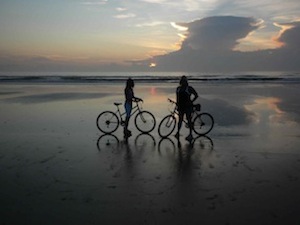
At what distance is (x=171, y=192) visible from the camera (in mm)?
6547

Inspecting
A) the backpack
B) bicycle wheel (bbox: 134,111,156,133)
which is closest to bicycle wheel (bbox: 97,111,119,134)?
bicycle wheel (bbox: 134,111,156,133)

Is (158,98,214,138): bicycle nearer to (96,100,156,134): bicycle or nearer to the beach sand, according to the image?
the beach sand

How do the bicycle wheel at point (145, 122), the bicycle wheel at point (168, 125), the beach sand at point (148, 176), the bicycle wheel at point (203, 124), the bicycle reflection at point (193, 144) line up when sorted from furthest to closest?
the bicycle wheel at point (145, 122), the bicycle wheel at point (203, 124), the bicycle wheel at point (168, 125), the bicycle reflection at point (193, 144), the beach sand at point (148, 176)

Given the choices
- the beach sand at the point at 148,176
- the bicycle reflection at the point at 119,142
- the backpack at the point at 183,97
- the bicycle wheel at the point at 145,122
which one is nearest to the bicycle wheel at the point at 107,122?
the beach sand at the point at 148,176

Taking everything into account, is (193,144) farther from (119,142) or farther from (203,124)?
(119,142)

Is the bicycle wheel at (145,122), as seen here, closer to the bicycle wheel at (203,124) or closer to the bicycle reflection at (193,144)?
the bicycle reflection at (193,144)

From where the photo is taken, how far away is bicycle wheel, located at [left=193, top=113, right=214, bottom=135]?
1252 cm

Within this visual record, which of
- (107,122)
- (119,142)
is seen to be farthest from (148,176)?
(107,122)

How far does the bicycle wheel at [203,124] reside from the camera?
12.5 m

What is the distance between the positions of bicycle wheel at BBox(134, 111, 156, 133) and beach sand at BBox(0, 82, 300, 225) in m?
0.69

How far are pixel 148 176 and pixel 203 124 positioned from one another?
5.43 m

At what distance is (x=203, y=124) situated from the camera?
12516mm

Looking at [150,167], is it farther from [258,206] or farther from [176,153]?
[258,206]

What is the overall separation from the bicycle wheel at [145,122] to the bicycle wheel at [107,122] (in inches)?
33.4
